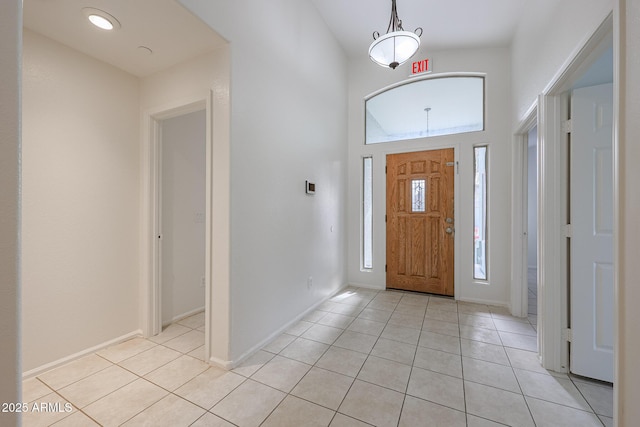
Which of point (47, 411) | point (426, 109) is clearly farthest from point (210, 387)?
point (426, 109)

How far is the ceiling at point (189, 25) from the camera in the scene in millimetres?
1593

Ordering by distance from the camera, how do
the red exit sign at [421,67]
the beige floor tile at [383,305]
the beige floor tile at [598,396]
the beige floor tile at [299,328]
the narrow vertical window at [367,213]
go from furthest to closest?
the narrow vertical window at [367,213] → the red exit sign at [421,67] → the beige floor tile at [383,305] → the beige floor tile at [299,328] → the beige floor tile at [598,396]

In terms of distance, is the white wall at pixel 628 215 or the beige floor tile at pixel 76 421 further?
the beige floor tile at pixel 76 421

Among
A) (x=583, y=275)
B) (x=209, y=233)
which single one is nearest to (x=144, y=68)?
(x=209, y=233)

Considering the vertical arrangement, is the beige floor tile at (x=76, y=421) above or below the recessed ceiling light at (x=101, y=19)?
below

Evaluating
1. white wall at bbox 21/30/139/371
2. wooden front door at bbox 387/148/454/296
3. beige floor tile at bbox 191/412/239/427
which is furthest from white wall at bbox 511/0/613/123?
white wall at bbox 21/30/139/371

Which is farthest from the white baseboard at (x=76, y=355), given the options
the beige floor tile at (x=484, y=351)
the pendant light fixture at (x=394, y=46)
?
the pendant light fixture at (x=394, y=46)

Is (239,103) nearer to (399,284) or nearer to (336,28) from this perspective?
(336,28)

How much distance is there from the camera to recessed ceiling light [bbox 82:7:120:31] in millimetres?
1578

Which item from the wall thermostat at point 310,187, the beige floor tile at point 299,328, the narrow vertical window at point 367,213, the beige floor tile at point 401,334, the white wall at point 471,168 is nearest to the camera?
the beige floor tile at point 401,334

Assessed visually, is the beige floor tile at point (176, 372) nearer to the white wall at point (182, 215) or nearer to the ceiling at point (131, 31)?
the white wall at point (182, 215)

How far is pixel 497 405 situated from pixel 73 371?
2.92 meters

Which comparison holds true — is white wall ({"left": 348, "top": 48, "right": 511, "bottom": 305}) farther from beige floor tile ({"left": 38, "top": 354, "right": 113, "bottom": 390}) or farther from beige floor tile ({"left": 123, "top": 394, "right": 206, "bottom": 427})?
beige floor tile ({"left": 38, "top": 354, "right": 113, "bottom": 390})

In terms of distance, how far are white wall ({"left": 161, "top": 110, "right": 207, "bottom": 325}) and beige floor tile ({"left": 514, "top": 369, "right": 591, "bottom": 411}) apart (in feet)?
10.2
